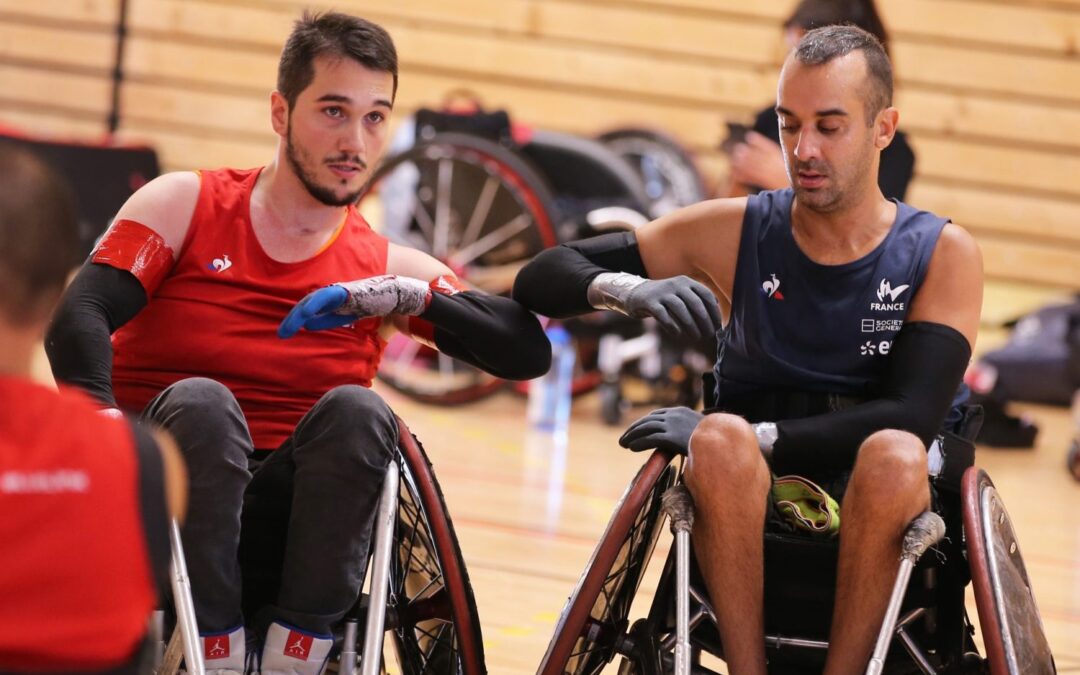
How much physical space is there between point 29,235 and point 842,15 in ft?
8.09

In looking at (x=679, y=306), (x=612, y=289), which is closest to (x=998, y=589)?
(x=679, y=306)

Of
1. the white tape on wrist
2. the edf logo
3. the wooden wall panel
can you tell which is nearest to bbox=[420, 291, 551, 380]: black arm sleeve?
the white tape on wrist

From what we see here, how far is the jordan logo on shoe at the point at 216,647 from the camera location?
2107mm

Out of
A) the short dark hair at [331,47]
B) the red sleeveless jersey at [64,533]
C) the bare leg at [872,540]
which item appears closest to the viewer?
the red sleeveless jersey at [64,533]

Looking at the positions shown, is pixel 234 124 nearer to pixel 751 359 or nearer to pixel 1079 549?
pixel 1079 549

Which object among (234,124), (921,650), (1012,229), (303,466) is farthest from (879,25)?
(234,124)

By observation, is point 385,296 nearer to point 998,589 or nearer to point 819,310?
point 819,310

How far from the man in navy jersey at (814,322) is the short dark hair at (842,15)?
93cm

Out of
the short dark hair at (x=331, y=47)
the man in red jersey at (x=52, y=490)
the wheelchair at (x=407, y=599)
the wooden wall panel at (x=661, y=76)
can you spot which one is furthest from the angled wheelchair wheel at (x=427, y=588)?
the wooden wall panel at (x=661, y=76)

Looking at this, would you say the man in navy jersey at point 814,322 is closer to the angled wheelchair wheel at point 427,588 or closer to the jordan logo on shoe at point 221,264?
the angled wheelchair wheel at point 427,588

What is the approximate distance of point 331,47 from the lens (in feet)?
8.38

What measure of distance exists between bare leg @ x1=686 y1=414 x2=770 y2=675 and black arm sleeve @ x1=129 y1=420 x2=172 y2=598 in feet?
3.12

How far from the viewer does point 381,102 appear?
2568 mm

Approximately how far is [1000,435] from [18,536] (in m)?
5.43
